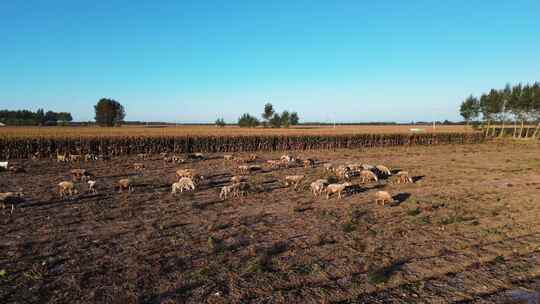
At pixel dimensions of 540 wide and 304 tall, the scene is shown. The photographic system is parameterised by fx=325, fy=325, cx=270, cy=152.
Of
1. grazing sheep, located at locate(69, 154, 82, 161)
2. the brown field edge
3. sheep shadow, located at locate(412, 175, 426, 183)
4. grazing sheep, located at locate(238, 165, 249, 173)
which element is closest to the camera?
sheep shadow, located at locate(412, 175, 426, 183)

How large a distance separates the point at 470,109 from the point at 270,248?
3368 inches

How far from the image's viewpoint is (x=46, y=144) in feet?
108

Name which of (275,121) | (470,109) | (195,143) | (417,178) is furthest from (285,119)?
(417,178)

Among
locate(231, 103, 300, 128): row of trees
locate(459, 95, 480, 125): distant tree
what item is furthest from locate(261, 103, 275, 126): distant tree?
locate(459, 95, 480, 125): distant tree

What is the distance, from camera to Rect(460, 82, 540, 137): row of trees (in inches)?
2505

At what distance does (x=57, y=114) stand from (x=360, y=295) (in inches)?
6793

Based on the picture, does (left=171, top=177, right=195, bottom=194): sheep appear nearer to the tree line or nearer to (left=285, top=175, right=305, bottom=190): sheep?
(left=285, top=175, right=305, bottom=190): sheep

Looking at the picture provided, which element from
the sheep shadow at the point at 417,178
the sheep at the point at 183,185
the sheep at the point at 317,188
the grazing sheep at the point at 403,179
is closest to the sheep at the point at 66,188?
the sheep at the point at 183,185

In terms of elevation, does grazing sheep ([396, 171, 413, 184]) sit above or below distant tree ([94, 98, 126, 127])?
below

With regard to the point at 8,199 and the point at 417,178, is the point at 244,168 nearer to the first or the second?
the point at 417,178

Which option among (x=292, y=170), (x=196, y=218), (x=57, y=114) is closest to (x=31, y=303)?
(x=196, y=218)

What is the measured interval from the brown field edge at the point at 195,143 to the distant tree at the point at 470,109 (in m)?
25.2

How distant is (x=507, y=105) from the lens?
68.6 meters

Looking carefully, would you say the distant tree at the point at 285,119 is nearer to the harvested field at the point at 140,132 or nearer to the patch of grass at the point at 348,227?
the harvested field at the point at 140,132
